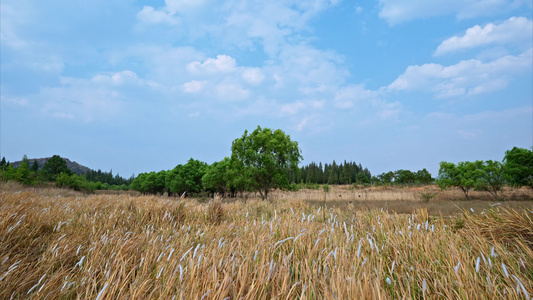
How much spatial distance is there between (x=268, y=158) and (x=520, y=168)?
30.1 meters

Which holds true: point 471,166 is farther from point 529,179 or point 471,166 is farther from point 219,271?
point 219,271

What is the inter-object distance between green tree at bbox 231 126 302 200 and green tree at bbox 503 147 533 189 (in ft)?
87.1

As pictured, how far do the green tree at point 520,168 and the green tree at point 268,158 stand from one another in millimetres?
26533

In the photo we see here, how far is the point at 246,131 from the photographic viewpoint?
27.0 m

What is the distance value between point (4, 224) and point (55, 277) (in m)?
2.20

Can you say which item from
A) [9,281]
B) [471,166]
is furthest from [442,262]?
[471,166]

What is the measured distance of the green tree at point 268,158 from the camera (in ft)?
77.9

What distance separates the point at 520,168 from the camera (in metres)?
29.0

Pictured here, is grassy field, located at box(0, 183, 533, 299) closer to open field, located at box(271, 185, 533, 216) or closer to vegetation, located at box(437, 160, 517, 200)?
open field, located at box(271, 185, 533, 216)

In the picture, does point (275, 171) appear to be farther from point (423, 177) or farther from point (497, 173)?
point (423, 177)

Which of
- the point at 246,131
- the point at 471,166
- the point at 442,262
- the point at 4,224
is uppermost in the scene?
the point at 246,131

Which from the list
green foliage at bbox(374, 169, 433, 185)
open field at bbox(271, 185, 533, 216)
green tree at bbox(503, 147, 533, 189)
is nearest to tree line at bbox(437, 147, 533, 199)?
green tree at bbox(503, 147, 533, 189)

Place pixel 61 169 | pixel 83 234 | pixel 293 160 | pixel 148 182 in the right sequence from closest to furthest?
pixel 83 234, pixel 293 160, pixel 148 182, pixel 61 169

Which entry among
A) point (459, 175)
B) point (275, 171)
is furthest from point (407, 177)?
point (275, 171)
